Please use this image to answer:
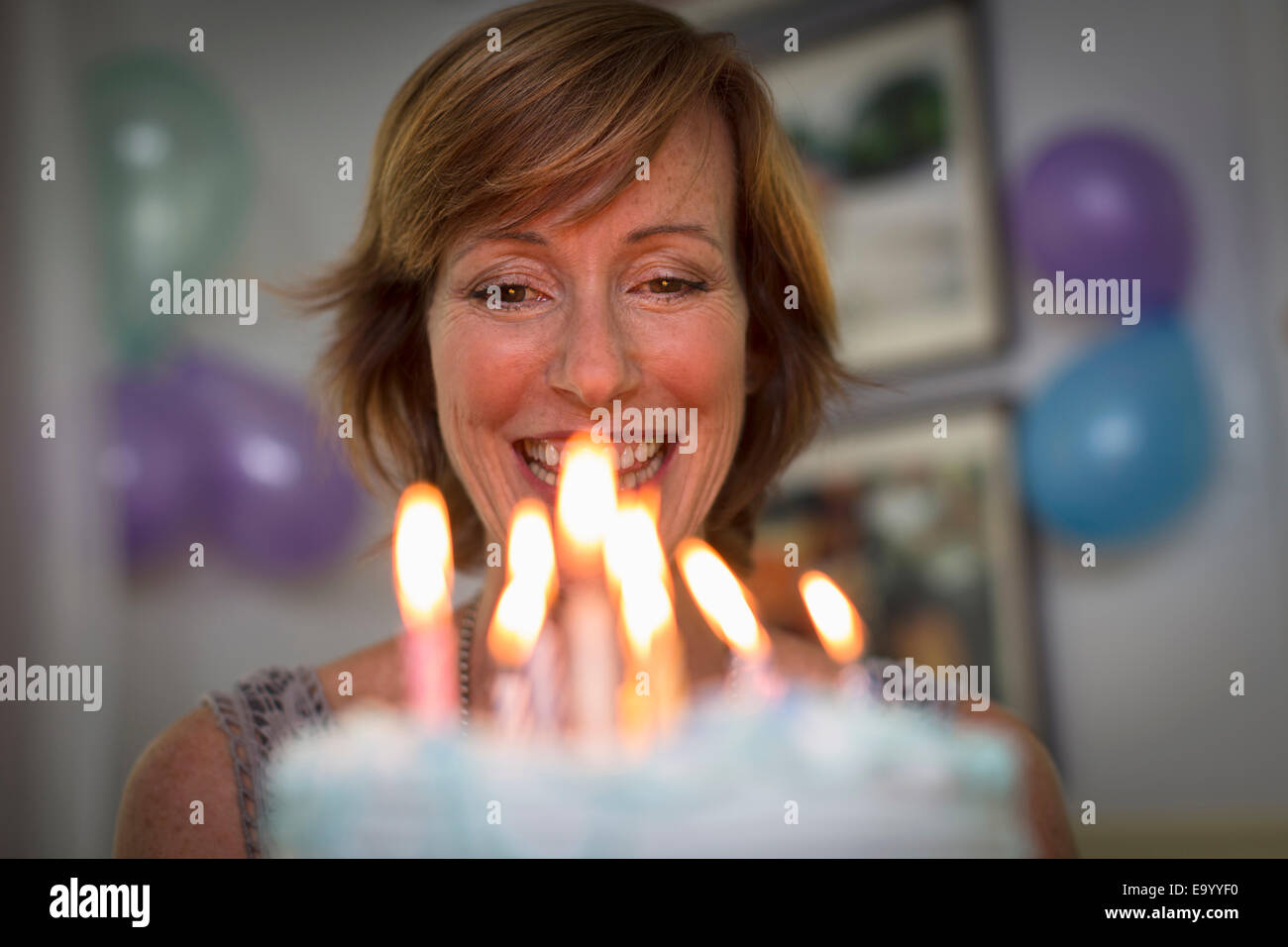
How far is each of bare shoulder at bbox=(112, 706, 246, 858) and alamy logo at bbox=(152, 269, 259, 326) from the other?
3.01 feet

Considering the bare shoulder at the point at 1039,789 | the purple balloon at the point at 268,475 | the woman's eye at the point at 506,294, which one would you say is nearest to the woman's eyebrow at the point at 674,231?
the woman's eye at the point at 506,294

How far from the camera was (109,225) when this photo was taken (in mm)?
1881

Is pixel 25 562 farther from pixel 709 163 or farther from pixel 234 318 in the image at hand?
pixel 709 163

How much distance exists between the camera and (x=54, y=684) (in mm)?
1896

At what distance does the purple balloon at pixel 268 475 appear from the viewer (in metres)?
1.73

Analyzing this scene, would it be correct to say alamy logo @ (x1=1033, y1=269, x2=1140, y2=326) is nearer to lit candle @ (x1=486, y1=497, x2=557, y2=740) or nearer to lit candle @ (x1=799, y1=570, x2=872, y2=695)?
lit candle @ (x1=799, y1=570, x2=872, y2=695)

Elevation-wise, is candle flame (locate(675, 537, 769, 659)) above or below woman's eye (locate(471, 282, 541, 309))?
below

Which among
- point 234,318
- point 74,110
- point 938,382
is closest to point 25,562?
point 234,318

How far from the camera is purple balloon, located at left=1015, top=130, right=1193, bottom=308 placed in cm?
176

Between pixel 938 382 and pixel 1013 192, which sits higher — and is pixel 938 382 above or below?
below

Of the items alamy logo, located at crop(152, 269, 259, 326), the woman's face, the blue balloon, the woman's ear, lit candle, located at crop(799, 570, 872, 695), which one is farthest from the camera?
alamy logo, located at crop(152, 269, 259, 326)
